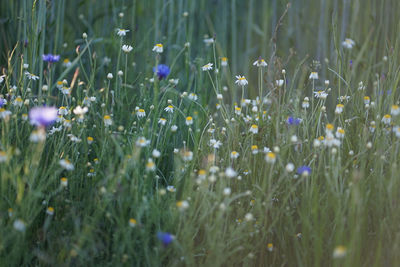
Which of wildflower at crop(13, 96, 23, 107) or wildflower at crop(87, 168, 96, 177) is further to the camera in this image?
wildflower at crop(13, 96, 23, 107)

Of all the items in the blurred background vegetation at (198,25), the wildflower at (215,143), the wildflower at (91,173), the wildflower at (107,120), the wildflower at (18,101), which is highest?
the blurred background vegetation at (198,25)

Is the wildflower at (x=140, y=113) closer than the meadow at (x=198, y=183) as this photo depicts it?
No

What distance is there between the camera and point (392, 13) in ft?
8.45

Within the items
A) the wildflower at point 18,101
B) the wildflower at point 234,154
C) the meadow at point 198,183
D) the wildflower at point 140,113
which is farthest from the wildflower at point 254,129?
the wildflower at point 18,101

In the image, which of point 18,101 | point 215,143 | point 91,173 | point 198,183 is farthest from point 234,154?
point 18,101

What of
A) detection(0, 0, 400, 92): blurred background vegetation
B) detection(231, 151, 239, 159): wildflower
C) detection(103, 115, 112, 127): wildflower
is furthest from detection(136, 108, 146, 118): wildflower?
detection(0, 0, 400, 92): blurred background vegetation

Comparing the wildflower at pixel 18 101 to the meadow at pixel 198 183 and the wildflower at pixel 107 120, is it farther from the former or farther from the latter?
the wildflower at pixel 107 120

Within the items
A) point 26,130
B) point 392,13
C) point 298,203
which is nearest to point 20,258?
point 26,130

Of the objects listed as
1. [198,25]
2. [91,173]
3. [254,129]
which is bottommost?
[91,173]

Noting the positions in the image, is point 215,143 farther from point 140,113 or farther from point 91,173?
point 91,173

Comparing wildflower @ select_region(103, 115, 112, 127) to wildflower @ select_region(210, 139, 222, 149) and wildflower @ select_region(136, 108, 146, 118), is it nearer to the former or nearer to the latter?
wildflower @ select_region(136, 108, 146, 118)

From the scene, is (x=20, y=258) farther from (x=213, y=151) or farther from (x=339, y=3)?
(x=339, y=3)

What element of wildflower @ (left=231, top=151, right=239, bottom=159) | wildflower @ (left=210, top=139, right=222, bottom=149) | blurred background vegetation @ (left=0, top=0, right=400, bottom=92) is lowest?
wildflower @ (left=231, top=151, right=239, bottom=159)

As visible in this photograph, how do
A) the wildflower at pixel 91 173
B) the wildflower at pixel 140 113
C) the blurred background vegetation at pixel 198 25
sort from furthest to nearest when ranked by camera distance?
the blurred background vegetation at pixel 198 25
the wildflower at pixel 140 113
the wildflower at pixel 91 173
